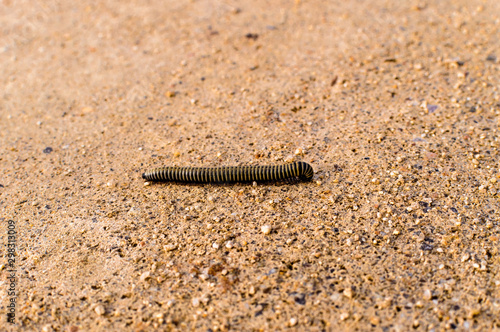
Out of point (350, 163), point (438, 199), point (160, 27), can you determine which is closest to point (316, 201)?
point (350, 163)

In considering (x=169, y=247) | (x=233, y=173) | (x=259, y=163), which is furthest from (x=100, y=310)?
(x=259, y=163)

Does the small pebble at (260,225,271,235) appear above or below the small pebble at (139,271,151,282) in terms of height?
above

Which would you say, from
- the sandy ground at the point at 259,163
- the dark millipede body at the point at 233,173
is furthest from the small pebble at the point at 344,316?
the dark millipede body at the point at 233,173

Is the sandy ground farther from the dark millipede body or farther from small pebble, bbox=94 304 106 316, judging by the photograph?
the dark millipede body

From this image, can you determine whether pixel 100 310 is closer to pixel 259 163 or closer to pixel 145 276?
pixel 145 276

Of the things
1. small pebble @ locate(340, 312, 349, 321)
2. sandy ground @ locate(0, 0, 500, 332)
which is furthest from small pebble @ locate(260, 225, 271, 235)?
small pebble @ locate(340, 312, 349, 321)
